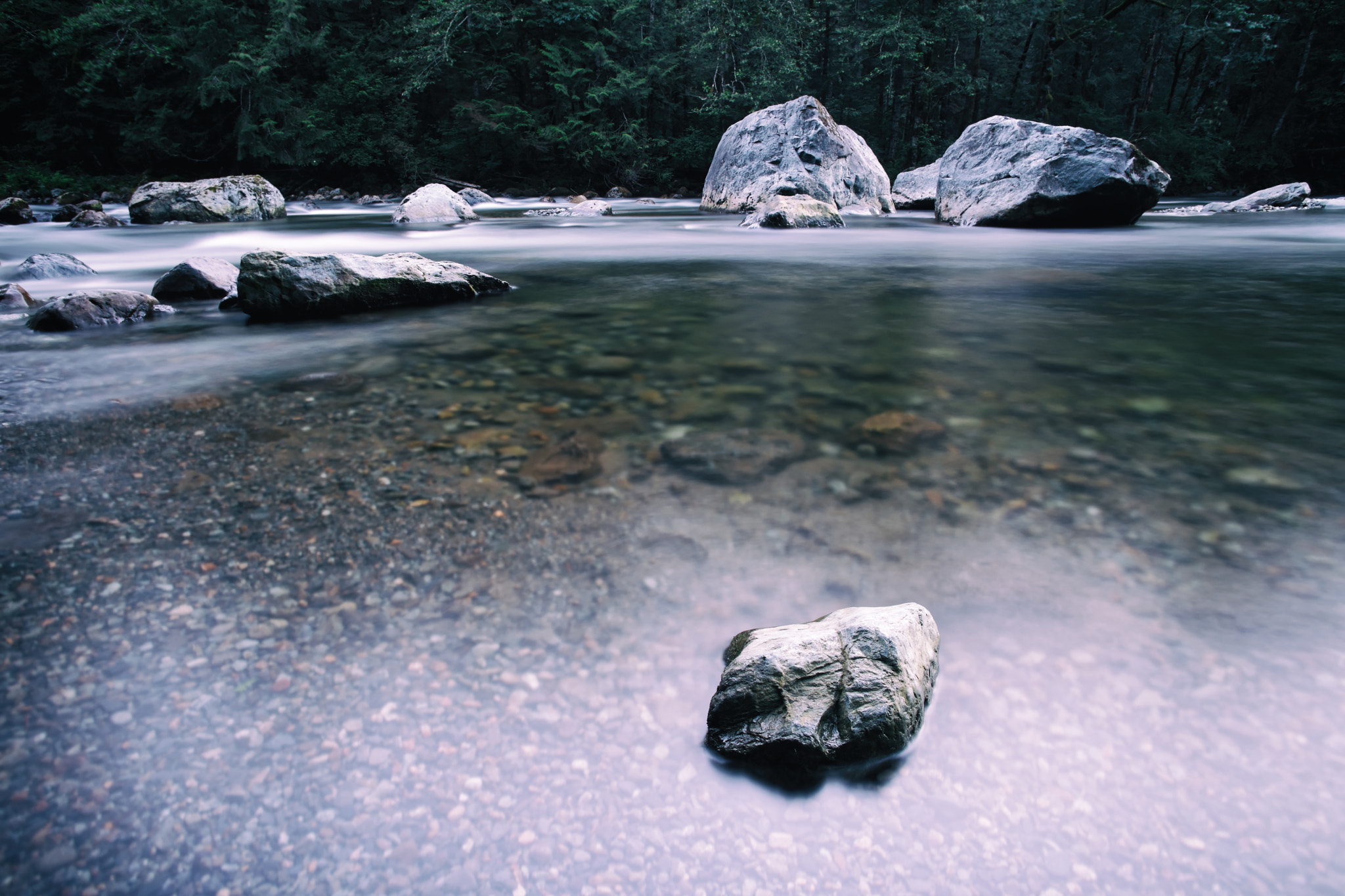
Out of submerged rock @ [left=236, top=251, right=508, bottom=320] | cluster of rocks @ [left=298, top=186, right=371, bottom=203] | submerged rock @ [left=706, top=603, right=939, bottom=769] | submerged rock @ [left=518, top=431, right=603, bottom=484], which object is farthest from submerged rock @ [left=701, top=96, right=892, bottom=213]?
submerged rock @ [left=706, top=603, right=939, bottom=769]

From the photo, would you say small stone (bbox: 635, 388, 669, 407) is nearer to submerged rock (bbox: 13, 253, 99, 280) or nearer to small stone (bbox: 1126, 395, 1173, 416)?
small stone (bbox: 1126, 395, 1173, 416)

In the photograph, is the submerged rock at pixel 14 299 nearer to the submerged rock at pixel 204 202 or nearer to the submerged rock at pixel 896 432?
the submerged rock at pixel 896 432

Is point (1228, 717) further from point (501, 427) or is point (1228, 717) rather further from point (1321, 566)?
point (501, 427)

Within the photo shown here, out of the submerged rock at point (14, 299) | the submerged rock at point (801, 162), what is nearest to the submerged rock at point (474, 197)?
the submerged rock at point (801, 162)

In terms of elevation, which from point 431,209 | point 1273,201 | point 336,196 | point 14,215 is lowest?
point 14,215

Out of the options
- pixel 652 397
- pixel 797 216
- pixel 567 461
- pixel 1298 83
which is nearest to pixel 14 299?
pixel 652 397

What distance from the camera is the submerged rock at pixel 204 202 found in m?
14.1

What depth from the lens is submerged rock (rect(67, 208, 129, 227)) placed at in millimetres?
13156

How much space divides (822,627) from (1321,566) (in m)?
1.32

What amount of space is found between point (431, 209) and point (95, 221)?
611 centimetres

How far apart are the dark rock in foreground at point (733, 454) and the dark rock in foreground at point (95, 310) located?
14.5 feet

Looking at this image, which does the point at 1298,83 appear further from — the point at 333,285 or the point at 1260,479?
the point at 333,285

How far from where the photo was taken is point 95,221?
1347 centimetres

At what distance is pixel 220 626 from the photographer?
148 cm
